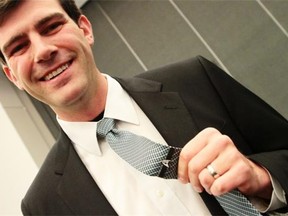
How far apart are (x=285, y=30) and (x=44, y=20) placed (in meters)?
2.90

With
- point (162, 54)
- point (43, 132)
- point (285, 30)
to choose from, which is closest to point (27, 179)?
point (43, 132)

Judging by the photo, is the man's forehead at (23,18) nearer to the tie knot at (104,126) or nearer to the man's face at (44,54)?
the man's face at (44,54)

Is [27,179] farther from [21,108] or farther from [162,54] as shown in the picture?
[162,54]

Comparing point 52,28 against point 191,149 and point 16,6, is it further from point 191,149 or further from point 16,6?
point 191,149

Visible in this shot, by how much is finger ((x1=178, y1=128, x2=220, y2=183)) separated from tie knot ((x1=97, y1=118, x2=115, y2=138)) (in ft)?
1.27

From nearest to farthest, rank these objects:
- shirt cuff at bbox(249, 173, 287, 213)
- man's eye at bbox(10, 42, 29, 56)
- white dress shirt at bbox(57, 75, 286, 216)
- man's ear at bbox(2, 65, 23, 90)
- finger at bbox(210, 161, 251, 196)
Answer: finger at bbox(210, 161, 251, 196)
shirt cuff at bbox(249, 173, 287, 213)
white dress shirt at bbox(57, 75, 286, 216)
man's eye at bbox(10, 42, 29, 56)
man's ear at bbox(2, 65, 23, 90)

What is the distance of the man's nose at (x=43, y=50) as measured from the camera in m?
0.96

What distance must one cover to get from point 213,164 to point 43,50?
24.5 inches

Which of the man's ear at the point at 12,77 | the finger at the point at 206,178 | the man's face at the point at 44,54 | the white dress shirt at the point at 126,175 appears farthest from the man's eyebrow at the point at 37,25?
the finger at the point at 206,178

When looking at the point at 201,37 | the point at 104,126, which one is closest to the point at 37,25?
the point at 104,126

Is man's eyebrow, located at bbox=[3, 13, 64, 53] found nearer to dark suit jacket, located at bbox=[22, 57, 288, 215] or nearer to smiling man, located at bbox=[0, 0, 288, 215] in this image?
smiling man, located at bbox=[0, 0, 288, 215]

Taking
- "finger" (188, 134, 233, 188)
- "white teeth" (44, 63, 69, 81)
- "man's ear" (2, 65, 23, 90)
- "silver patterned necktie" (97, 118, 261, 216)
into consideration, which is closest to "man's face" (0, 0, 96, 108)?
"white teeth" (44, 63, 69, 81)

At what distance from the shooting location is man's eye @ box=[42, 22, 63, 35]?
1008mm

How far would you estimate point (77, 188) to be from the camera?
0.99 m
